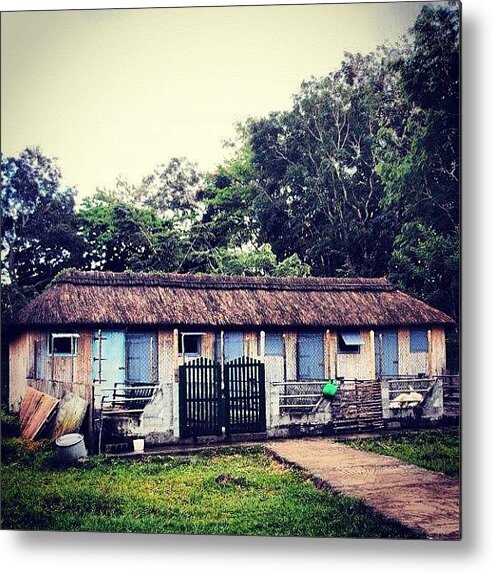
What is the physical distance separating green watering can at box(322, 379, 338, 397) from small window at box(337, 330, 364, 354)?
7.2 inches

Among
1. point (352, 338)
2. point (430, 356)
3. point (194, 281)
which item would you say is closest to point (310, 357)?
point (352, 338)

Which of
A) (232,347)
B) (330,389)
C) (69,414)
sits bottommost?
(69,414)

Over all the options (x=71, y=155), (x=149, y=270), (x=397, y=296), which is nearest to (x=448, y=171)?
(x=397, y=296)

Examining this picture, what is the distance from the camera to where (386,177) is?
5320 mm

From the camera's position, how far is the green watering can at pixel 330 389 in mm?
5355

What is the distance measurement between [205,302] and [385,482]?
1404mm

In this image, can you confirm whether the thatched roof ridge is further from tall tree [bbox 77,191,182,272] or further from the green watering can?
the green watering can

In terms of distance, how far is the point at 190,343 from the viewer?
212 inches

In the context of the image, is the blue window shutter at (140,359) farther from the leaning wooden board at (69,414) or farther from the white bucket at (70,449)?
the white bucket at (70,449)

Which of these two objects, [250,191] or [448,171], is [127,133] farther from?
[448,171]

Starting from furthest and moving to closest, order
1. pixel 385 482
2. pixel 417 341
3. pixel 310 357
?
pixel 310 357, pixel 417 341, pixel 385 482

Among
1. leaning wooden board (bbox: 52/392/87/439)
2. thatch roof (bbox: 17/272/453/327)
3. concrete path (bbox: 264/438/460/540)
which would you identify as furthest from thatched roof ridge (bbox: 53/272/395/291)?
concrete path (bbox: 264/438/460/540)

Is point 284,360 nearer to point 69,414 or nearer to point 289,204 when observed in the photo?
point 289,204

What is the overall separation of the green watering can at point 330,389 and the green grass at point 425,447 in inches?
11.3
